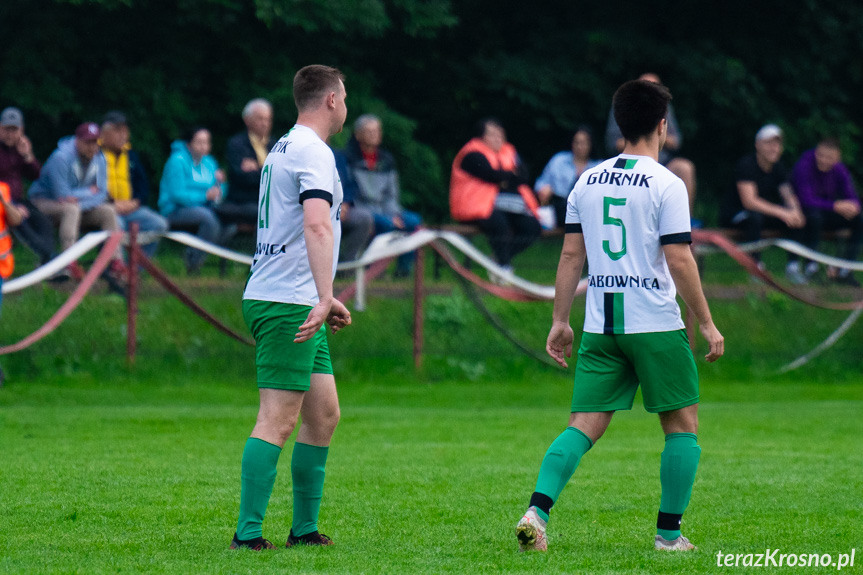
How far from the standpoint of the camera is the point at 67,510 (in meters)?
6.12

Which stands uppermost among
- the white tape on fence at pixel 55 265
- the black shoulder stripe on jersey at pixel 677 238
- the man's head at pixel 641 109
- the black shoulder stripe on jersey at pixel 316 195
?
the man's head at pixel 641 109

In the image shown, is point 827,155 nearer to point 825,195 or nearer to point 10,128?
point 825,195

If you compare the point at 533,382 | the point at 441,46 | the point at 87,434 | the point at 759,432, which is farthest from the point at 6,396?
the point at 441,46

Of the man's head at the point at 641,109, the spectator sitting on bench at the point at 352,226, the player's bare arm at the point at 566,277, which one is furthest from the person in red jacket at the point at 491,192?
the man's head at the point at 641,109

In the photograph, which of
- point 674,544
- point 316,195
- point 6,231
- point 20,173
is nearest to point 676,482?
point 674,544

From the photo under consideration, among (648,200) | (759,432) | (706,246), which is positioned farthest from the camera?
(706,246)

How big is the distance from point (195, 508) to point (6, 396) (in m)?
5.39

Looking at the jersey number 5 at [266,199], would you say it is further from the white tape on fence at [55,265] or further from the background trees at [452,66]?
the background trees at [452,66]

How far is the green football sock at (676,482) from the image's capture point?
17.3ft

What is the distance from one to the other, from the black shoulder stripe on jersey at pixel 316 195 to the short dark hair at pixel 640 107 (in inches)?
50.3

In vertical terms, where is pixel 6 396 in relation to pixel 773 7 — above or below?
below

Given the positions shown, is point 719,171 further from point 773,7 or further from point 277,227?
point 277,227

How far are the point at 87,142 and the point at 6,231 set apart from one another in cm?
241

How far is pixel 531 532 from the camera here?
5.10m
